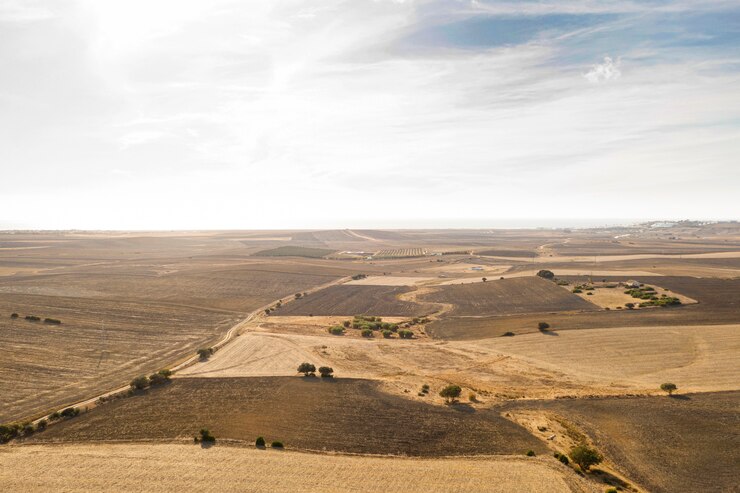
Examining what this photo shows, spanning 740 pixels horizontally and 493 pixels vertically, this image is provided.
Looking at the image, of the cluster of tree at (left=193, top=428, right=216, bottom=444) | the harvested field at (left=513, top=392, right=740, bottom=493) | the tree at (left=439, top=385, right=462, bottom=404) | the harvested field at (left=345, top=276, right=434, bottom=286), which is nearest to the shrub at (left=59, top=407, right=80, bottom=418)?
the cluster of tree at (left=193, top=428, right=216, bottom=444)

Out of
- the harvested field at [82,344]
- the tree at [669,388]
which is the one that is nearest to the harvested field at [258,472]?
the harvested field at [82,344]

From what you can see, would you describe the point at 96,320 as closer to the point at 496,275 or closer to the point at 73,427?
the point at 73,427

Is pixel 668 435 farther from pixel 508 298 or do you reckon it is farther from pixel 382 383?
pixel 508 298

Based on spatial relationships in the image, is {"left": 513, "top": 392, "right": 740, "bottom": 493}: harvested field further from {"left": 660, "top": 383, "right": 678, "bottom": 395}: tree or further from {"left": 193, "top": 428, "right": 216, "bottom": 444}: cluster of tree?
{"left": 193, "top": 428, "right": 216, "bottom": 444}: cluster of tree

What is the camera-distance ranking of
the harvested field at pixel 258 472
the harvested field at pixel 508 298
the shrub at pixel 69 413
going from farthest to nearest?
the harvested field at pixel 508 298 < the shrub at pixel 69 413 < the harvested field at pixel 258 472

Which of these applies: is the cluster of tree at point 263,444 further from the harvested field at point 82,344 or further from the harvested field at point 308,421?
the harvested field at point 82,344

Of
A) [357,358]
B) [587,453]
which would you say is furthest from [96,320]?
[587,453]
